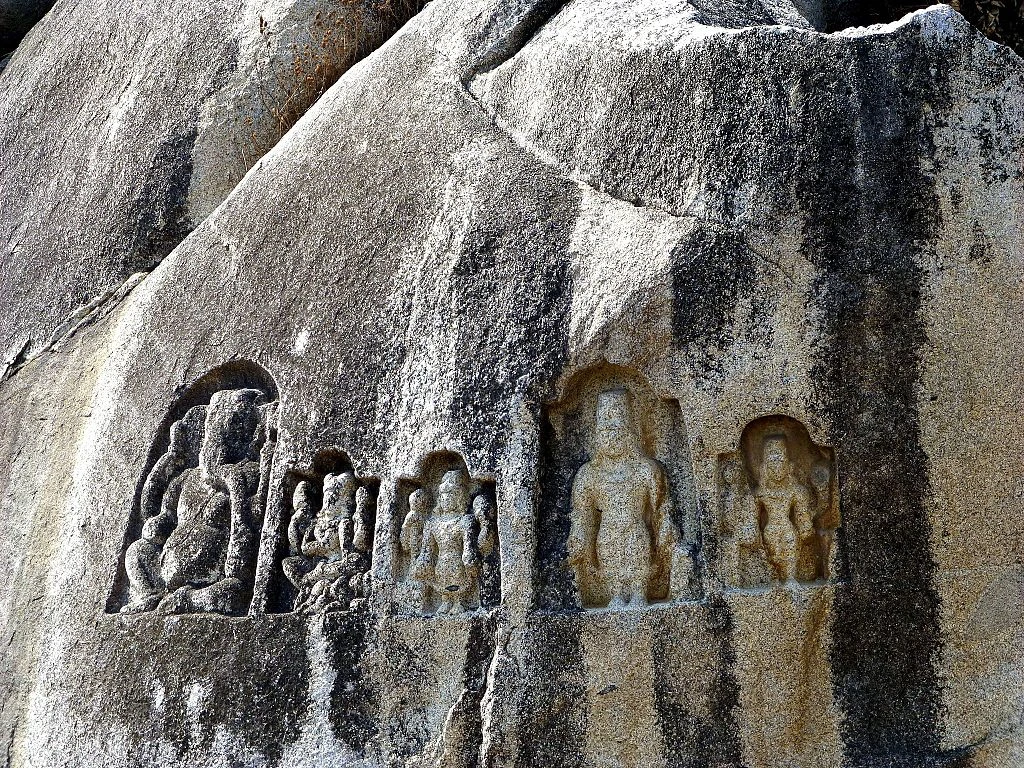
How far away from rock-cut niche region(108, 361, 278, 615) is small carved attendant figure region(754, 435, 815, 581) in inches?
68.9

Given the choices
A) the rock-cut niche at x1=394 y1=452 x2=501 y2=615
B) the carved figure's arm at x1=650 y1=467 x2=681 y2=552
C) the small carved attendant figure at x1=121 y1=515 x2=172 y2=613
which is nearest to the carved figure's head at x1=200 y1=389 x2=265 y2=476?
the small carved attendant figure at x1=121 y1=515 x2=172 y2=613

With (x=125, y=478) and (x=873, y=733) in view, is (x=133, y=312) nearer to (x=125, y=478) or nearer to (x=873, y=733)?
(x=125, y=478)

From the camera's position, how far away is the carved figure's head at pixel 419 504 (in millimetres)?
4000

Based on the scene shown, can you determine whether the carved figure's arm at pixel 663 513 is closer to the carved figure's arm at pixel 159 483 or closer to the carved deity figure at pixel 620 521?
the carved deity figure at pixel 620 521

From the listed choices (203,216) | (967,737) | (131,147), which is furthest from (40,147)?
(967,737)

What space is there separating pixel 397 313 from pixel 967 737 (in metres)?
2.21

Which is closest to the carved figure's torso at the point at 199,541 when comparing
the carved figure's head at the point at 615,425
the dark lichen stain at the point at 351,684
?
the dark lichen stain at the point at 351,684

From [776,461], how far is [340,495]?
4.77ft

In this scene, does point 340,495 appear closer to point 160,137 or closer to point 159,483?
point 159,483

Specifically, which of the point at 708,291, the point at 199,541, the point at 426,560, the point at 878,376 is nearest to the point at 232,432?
the point at 199,541

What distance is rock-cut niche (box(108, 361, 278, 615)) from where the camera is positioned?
4258 millimetres

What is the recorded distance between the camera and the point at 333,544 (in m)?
4.12

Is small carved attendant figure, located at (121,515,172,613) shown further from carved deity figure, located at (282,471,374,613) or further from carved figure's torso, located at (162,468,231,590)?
carved deity figure, located at (282,471,374,613)

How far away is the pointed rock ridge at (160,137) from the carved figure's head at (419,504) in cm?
192
